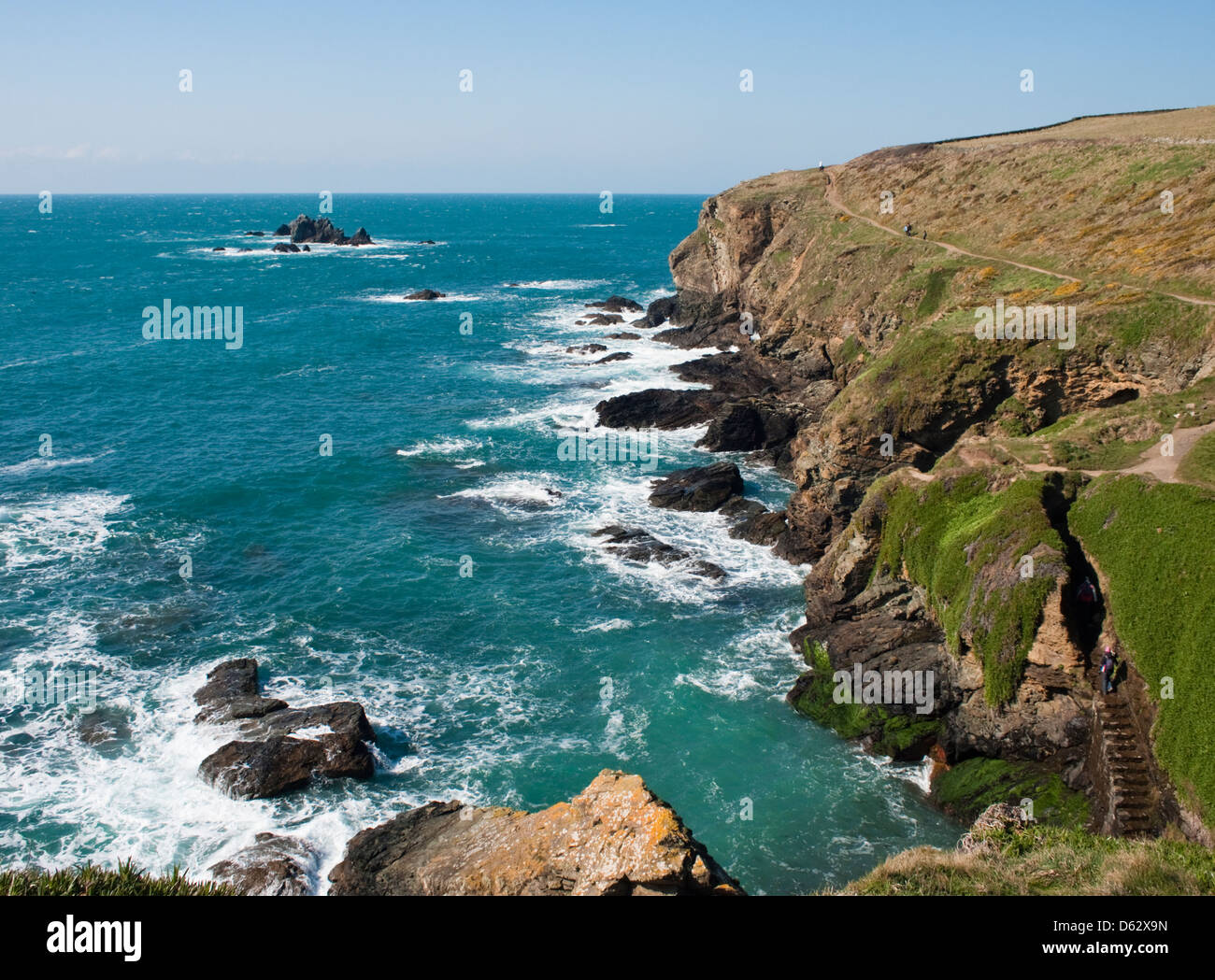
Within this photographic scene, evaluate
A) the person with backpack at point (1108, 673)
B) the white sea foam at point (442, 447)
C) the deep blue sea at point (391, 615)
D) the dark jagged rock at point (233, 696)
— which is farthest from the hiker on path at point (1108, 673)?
the white sea foam at point (442, 447)

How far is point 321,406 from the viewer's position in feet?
225

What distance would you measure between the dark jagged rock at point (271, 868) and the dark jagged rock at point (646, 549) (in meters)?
22.0

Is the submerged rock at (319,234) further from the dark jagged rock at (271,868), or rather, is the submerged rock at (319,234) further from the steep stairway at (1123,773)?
the steep stairway at (1123,773)

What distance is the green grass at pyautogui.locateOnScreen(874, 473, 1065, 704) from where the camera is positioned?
26250 millimetres

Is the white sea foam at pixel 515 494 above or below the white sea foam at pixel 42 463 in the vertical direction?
below

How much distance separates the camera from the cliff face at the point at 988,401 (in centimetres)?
2680

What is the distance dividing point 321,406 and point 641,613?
41.3 meters

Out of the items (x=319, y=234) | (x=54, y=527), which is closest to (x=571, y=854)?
(x=54, y=527)

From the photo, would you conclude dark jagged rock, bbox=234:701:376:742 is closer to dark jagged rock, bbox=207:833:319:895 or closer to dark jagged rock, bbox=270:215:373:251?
dark jagged rock, bbox=207:833:319:895

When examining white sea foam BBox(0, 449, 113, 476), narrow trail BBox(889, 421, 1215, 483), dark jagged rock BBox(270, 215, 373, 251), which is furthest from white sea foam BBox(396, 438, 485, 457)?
dark jagged rock BBox(270, 215, 373, 251)

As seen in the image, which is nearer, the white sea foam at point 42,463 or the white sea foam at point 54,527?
the white sea foam at point 54,527

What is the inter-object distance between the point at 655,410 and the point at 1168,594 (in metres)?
41.4

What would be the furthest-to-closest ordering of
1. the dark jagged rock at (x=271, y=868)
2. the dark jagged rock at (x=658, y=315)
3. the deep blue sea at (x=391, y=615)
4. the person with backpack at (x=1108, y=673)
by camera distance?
the dark jagged rock at (x=658, y=315)
the deep blue sea at (x=391, y=615)
the person with backpack at (x=1108, y=673)
the dark jagged rock at (x=271, y=868)
